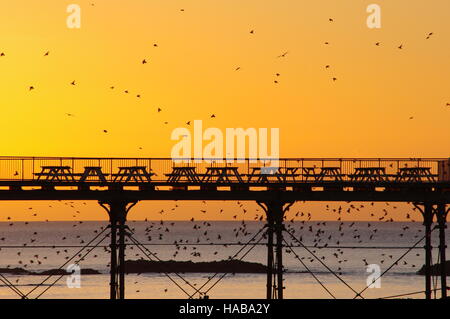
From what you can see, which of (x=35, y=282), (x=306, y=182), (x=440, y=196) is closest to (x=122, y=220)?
(x=306, y=182)

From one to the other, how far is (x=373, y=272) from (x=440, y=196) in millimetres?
72867

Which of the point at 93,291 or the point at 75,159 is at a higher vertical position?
the point at 75,159

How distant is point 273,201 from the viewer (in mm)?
52188

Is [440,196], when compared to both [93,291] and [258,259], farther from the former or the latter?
[258,259]

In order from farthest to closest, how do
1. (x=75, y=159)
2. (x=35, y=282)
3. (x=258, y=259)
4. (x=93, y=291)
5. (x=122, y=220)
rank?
(x=258, y=259)
(x=35, y=282)
(x=93, y=291)
(x=75, y=159)
(x=122, y=220)

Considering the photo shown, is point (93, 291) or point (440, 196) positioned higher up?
point (440, 196)

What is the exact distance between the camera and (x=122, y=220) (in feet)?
167

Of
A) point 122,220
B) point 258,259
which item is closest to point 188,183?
point 122,220

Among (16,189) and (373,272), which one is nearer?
(16,189)

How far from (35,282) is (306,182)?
6467cm

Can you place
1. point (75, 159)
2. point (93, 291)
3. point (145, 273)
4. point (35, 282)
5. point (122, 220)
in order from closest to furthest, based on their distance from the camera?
1. point (122, 220)
2. point (75, 159)
3. point (93, 291)
4. point (35, 282)
5. point (145, 273)
